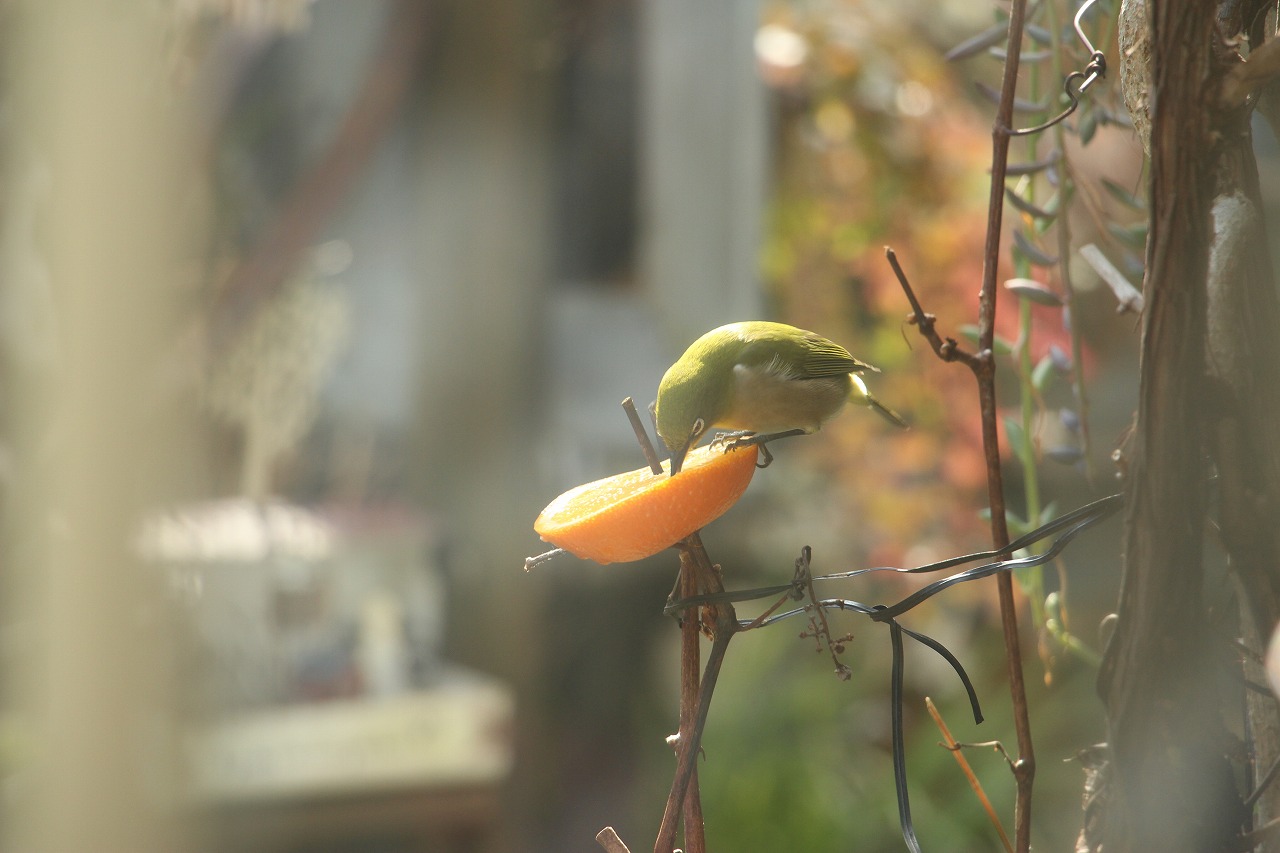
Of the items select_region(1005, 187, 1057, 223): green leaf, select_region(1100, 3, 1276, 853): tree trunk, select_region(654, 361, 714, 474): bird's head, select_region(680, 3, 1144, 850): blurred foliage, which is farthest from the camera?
select_region(680, 3, 1144, 850): blurred foliage

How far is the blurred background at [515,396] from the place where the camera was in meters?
1.61

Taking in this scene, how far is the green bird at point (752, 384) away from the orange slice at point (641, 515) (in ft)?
0.91

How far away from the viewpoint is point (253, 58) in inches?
67.1

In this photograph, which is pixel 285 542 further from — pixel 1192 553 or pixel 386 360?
pixel 1192 553

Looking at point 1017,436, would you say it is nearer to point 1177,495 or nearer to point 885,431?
point 1177,495

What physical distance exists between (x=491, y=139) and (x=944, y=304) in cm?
84

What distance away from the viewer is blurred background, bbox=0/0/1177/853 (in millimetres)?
1610

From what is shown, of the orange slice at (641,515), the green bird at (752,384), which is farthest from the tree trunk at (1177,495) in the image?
the green bird at (752,384)

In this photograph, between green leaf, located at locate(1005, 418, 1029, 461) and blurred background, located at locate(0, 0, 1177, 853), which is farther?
blurred background, located at locate(0, 0, 1177, 853)

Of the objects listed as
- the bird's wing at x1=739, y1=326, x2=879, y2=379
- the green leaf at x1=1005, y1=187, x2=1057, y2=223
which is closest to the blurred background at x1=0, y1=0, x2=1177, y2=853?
the bird's wing at x1=739, y1=326, x2=879, y2=379

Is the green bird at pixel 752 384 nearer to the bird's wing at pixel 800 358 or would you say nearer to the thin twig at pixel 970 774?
the bird's wing at pixel 800 358

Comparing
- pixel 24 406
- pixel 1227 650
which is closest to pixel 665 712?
pixel 24 406

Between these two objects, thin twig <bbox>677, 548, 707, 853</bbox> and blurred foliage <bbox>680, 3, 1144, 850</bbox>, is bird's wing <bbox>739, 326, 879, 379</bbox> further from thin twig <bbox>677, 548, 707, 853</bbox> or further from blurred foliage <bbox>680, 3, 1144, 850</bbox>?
blurred foliage <bbox>680, 3, 1144, 850</bbox>

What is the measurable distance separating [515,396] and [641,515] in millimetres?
1525
